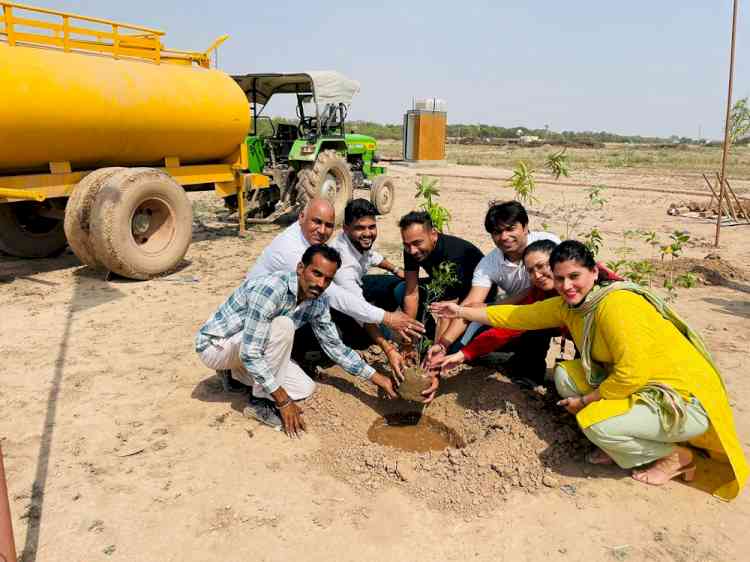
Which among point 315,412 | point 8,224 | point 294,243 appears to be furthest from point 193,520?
point 8,224

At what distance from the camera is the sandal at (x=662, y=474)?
2771mm

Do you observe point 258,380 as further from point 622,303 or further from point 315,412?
point 622,303

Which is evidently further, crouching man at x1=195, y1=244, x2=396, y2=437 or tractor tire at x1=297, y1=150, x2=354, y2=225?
tractor tire at x1=297, y1=150, x2=354, y2=225

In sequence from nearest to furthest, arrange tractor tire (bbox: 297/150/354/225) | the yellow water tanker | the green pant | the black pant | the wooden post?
the green pant
the black pant
the yellow water tanker
the wooden post
tractor tire (bbox: 297/150/354/225)

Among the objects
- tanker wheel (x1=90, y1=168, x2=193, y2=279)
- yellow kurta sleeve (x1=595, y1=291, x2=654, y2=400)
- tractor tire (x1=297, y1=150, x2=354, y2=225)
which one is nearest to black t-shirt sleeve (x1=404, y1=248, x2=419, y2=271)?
yellow kurta sleeve (x1=595, y1=291, x2=654, y2=400)

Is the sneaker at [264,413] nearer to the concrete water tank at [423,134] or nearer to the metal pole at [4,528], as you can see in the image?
the metal pole at [4,528]

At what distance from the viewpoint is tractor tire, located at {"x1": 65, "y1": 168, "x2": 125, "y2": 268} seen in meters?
5.86

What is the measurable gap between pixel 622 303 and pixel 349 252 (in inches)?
73.5

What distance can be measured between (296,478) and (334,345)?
2.81 feet

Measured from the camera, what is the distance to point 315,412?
345cm

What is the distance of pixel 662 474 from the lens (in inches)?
109

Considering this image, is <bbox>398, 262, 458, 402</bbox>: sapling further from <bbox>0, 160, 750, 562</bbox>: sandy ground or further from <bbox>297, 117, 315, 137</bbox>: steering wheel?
<bbox>297, 117, 315, 137</bbox>: steering wheel

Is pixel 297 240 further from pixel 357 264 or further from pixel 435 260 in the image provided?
pixel 435 260

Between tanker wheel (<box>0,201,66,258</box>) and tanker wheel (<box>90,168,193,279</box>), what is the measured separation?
1110 mm
